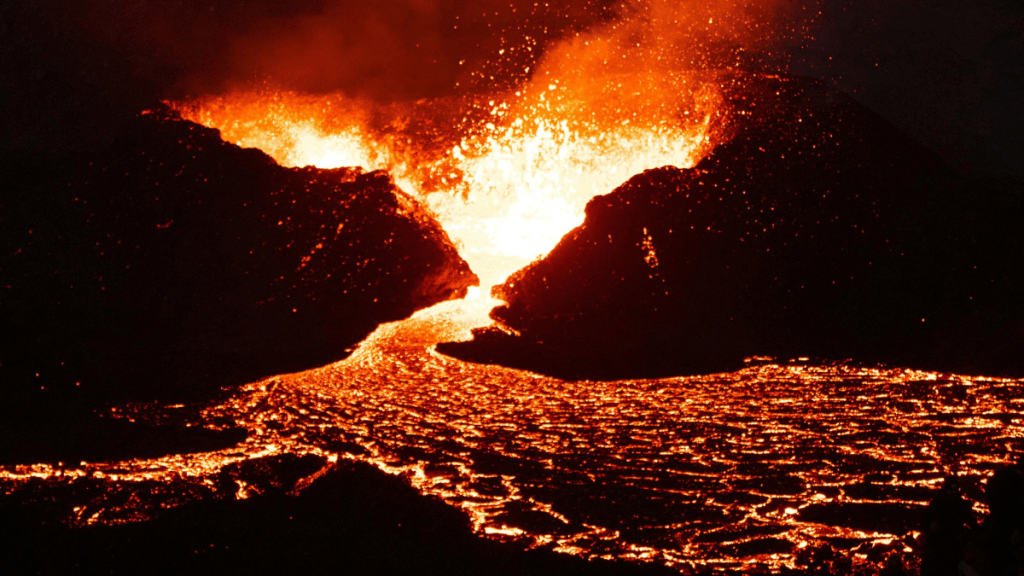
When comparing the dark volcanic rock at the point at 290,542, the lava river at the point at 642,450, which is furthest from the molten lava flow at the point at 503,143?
the dark volcanic rock at the point at 290,542

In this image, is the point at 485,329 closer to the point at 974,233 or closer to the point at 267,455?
the point at 267,455

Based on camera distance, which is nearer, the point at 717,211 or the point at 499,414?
the point at 499,414

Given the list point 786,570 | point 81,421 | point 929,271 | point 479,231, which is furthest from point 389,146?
point 786,570

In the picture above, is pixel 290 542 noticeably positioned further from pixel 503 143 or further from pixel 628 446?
pixel 503 143

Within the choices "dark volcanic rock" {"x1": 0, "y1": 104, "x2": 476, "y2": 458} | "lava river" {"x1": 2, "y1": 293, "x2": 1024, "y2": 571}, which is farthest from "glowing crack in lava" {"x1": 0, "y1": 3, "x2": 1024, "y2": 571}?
"dark volcanic rock" {"x1": 0, "y1": 104, "x2": 476, "y2": 458}

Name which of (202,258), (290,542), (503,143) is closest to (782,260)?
(503,143)

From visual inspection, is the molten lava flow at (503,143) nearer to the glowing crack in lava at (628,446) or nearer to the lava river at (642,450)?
the glowing crack in lava at (628,446)

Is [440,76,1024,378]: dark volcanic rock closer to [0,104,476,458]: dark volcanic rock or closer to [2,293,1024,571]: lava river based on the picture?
[2,293,1024,571]: lava river
